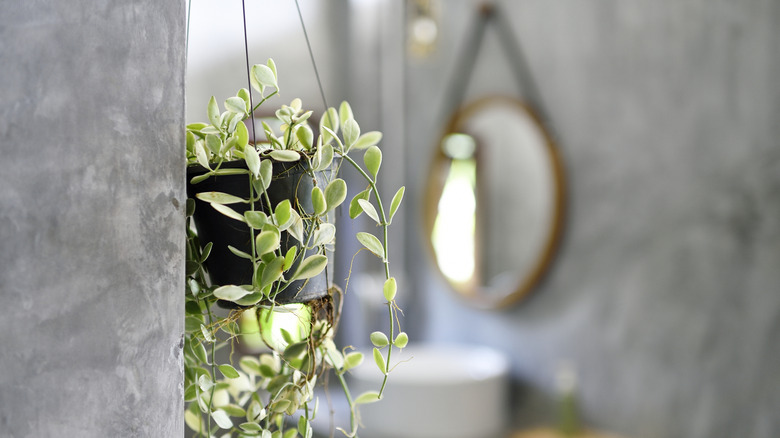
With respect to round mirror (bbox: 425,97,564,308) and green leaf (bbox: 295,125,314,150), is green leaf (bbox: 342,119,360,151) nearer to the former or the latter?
green leaf (bbox: 295,125,314,150)

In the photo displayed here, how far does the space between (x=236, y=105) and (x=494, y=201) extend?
170cm

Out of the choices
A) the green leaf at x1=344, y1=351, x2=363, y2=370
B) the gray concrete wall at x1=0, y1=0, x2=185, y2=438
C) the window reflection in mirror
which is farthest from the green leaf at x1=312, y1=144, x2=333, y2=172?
the window reflection in mirror

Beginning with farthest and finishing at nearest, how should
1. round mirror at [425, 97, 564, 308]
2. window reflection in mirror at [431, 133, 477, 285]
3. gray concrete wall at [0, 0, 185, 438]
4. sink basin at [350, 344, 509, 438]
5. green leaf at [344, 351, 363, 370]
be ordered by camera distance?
window reflection in mirror at [431, 133, 477, 285] → round mirror at [425, 97, 564, 308] → sink basin at [350, 344, 509, 438] → green leaf at [344, 351, 363, 370] → gray concrete wall at [0, 0, 185, 438]

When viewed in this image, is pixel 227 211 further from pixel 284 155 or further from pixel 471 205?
pixel 471 205

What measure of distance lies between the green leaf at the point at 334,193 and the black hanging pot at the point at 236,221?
2 cm

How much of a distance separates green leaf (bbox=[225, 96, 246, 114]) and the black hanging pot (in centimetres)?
5

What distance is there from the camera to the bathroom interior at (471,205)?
410 mm

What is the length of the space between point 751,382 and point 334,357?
1.23 m

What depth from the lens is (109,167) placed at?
0.43m

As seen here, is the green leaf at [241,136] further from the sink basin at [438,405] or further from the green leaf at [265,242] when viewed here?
the sink basin at [438,405]

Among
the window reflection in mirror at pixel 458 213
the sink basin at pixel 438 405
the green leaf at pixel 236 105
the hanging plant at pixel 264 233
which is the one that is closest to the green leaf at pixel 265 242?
the hanging plant at pixel 264 233

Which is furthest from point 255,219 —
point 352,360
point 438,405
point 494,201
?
point 494,201

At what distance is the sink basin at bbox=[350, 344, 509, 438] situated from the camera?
1720 mm

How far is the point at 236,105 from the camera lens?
0.51 metres
